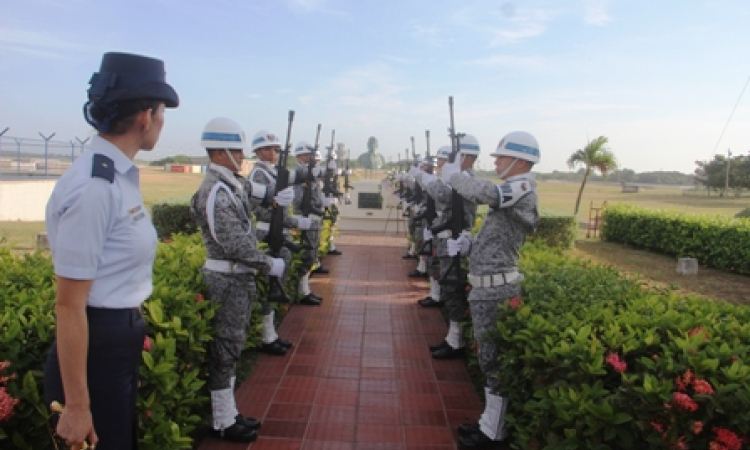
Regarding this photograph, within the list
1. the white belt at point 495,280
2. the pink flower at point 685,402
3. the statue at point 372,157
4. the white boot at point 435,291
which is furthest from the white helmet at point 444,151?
the statue at point 372,157

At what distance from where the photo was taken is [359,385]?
468 centimetres

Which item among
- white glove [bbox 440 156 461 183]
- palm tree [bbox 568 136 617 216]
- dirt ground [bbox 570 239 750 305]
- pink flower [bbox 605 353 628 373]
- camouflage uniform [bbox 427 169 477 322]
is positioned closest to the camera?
pink flower [bbox 605 353 628 373]

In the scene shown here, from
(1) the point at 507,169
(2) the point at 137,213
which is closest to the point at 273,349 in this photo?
(1) the point at 507,169

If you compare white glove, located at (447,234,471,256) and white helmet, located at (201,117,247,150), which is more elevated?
white helmet, located at (201,117,247,150)

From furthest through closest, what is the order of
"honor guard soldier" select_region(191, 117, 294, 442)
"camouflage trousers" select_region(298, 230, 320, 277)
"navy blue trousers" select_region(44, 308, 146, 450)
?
1. "camouflage trousers" select_region(298, 230, 320, 277)
2. "honor guard soldier" select_region(191, 117, 294, 442)
3. "navy blue trousers" select_region(44, 308, 146, 450)

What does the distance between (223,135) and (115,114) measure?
6.32 ft

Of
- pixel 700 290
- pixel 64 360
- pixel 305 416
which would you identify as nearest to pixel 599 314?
pixel 305 416

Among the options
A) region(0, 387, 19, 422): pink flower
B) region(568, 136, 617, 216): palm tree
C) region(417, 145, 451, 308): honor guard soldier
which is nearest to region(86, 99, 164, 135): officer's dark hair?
region(0, 387, 19, 422): pink flower

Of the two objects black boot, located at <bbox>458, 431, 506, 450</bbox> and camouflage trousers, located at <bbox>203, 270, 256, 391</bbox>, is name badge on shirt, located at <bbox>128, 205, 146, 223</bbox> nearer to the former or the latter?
camouflage trousers, located at <bbox>203, 270, 256, 391</bbox>

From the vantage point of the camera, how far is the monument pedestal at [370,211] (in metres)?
15.5

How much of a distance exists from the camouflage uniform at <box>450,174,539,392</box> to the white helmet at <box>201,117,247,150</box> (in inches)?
57.9

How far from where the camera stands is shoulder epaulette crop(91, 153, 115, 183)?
1685 mm

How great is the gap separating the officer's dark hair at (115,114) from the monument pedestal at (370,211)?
13540 mm

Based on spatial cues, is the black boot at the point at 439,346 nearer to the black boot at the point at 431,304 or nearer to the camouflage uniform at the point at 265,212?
the camouflage uniform at the point at 265,212
